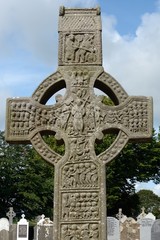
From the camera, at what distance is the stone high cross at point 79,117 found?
644 centimetres

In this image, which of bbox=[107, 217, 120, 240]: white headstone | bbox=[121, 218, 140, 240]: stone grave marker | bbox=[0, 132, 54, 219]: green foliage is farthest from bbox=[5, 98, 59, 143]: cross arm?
bbox=[0, 132, 54, 219]: green foliage

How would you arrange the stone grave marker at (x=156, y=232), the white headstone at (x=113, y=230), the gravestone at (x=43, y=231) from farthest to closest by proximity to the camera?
the gravestone at (x=43, y=231) → the white headstone at (x=113, y=230) → the stone grave marker at (x=156, y=232)

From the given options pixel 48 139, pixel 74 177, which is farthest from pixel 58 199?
pixel 48 139

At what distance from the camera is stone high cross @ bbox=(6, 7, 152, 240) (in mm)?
6441

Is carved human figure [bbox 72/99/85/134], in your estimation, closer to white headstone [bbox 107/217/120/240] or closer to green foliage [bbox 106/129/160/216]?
white headstone [bbox 107/217/120/240]

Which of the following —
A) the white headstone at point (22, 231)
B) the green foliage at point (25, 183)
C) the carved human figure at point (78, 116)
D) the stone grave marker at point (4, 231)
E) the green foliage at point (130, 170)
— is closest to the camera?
the carved human figure at point (78, 116)

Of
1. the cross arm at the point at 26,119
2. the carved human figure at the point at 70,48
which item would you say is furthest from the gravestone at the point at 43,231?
the carved human figure at the point at 70,48

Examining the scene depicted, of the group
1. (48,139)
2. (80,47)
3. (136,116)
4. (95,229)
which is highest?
(48,139)

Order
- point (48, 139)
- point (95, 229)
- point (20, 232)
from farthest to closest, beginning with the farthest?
point (48, 139) < point (20, 232) < point (95, 229)

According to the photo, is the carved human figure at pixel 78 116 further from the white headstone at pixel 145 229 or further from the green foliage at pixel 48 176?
the green foliage at pixel 48 176

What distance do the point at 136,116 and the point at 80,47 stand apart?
127 centimetres

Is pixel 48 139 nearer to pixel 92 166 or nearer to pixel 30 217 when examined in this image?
pixel 30 217

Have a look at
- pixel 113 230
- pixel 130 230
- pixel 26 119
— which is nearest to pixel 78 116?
pixel 26 119

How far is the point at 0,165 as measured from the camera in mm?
52875
